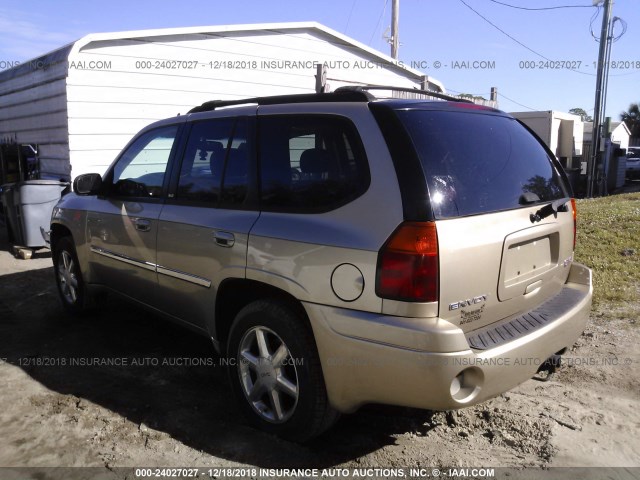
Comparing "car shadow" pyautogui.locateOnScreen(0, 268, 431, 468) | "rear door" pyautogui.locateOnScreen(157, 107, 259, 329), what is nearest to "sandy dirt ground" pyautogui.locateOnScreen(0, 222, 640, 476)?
"car shadow" pyautogui.locateOnScreen(0, 268, 431, 468)

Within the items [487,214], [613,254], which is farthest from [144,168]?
[613,254]

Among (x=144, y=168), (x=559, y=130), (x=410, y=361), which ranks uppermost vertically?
(x=559, y=130)

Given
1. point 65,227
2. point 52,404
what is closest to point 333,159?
point 52,404

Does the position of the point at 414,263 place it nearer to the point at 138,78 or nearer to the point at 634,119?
the point at 138,78

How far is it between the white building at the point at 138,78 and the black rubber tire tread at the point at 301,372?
558 cm

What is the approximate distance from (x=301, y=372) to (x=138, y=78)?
7.58 meters

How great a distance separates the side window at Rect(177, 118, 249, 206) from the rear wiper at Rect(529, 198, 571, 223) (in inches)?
65.4

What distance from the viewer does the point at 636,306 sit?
17.3 ft

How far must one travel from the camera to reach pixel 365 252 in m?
2.50

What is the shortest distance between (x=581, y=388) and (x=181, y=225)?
2.95 meters

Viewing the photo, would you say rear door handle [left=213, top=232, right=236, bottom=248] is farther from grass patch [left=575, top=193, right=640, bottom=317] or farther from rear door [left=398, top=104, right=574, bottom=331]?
grass patch [left=575, top=193, right=640, bottom=317]

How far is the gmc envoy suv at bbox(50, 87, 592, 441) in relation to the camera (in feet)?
8.03

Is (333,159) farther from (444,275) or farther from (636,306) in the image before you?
(636,306)

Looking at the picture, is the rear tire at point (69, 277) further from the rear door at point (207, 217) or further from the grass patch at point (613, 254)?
the grass patch at point (613, 254)
